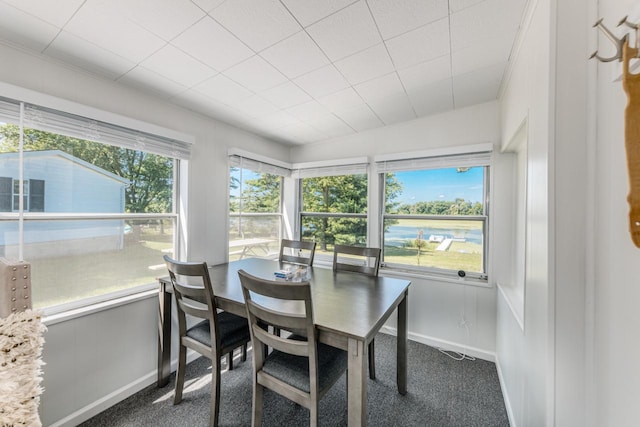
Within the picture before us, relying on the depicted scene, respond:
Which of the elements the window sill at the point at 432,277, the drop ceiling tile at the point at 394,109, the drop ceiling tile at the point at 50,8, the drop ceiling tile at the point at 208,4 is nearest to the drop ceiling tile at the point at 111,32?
the drop ceiling tile at the point at 50,8

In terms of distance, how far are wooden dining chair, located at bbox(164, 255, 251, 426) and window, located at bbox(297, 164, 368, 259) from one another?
5.97ft

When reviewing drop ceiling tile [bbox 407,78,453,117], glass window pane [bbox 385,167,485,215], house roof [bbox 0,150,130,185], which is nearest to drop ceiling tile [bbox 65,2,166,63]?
house roof [bbox 0,150,130,185]

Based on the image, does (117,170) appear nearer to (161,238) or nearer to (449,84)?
(161,238)

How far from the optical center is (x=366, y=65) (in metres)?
1.74

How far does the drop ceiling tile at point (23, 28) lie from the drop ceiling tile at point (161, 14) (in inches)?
18.3

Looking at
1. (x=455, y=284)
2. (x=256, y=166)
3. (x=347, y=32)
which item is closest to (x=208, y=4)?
(x=347, y=32)

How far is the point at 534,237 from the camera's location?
4.10ft

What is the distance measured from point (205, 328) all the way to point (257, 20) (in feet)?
6.67

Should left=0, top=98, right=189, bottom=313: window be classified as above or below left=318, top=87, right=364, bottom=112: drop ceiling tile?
below

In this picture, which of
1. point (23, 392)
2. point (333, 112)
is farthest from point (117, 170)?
point (333, 112)

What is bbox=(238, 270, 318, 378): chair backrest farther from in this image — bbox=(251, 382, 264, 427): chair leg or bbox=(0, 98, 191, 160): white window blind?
bbox=(0, 98, 191, 160): white window blind

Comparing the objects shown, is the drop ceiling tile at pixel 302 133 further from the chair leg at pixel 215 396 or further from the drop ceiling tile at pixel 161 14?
the chair leg at pixel 215 396

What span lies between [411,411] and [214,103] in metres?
2.98

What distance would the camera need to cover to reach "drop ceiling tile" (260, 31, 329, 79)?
1.49 m
